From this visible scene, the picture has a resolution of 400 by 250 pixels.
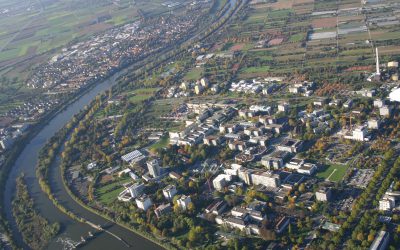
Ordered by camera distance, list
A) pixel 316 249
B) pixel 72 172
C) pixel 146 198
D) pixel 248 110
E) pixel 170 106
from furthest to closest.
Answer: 1. pixel 170 106
2. pixel 248 110
3. pixel 72 172
4. pixel 146 198
5. pixel 316 249

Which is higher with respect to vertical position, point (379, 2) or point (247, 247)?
point (379, 2)

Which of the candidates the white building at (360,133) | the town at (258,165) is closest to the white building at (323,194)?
the town at (258,165)

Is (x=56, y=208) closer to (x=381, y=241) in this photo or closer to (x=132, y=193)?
(x=132, y=193)

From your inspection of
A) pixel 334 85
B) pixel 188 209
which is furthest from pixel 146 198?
pixel 334 85

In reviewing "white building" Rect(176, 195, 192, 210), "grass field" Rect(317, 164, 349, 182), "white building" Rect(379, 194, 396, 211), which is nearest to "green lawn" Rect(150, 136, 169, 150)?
"white building" Rect(176, 195, 192, 210)

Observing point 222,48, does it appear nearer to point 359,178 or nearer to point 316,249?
point 359,178

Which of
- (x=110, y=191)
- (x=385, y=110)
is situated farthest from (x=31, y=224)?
(x=385, y=110)

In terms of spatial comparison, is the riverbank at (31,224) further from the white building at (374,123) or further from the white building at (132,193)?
the white building at (374,123)
